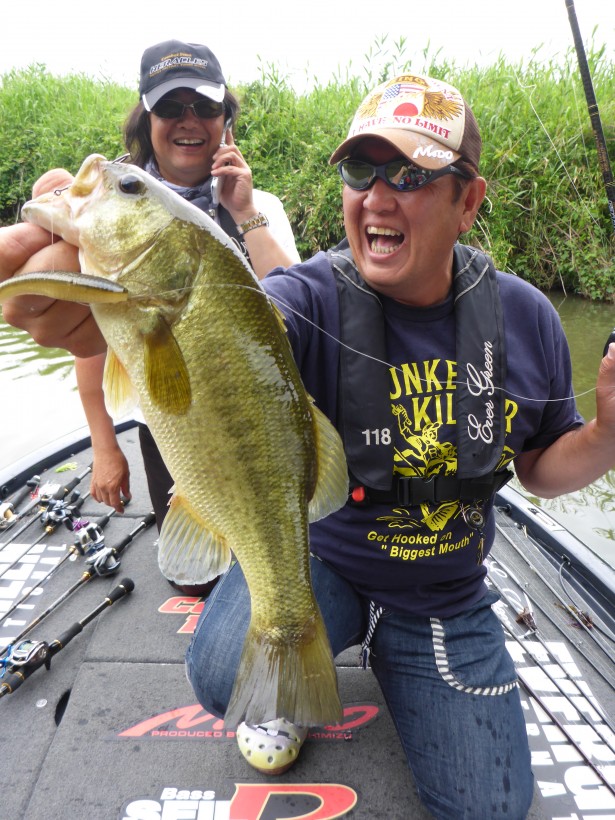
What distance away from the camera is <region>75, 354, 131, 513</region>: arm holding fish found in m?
2.60

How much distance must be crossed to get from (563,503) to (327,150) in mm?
7433

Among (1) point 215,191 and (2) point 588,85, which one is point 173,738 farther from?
(2) point 588,85

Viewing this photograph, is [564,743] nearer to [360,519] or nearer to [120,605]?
[360,519]

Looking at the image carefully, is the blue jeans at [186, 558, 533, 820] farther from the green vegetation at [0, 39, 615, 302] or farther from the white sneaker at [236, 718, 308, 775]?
the green vegetation at [0, 39, 615, 302]

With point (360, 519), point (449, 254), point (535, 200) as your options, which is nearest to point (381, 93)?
point (449, 254)

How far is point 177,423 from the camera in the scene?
129cm

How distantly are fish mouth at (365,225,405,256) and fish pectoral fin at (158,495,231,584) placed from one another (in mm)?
989

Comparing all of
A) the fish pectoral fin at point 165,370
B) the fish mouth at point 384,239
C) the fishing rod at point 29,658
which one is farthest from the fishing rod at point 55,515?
the fish mouth at point 384,239

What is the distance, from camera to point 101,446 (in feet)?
8.61

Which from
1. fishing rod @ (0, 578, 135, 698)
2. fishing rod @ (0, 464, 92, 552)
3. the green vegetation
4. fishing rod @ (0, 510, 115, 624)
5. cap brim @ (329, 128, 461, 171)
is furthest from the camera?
the green vegetation

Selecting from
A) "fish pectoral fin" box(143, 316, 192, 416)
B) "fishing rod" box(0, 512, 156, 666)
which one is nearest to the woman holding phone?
"fishing rod" box(0, 512, 156, 666)

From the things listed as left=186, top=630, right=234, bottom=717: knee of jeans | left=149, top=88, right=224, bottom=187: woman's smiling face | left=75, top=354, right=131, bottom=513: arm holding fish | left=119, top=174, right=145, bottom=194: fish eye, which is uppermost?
left=149, top=88, right=224, bottom=187: woman's smiling face

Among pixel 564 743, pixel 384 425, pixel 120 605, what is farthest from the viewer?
pixel 120 605

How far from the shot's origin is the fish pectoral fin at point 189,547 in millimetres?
Result: 1394
